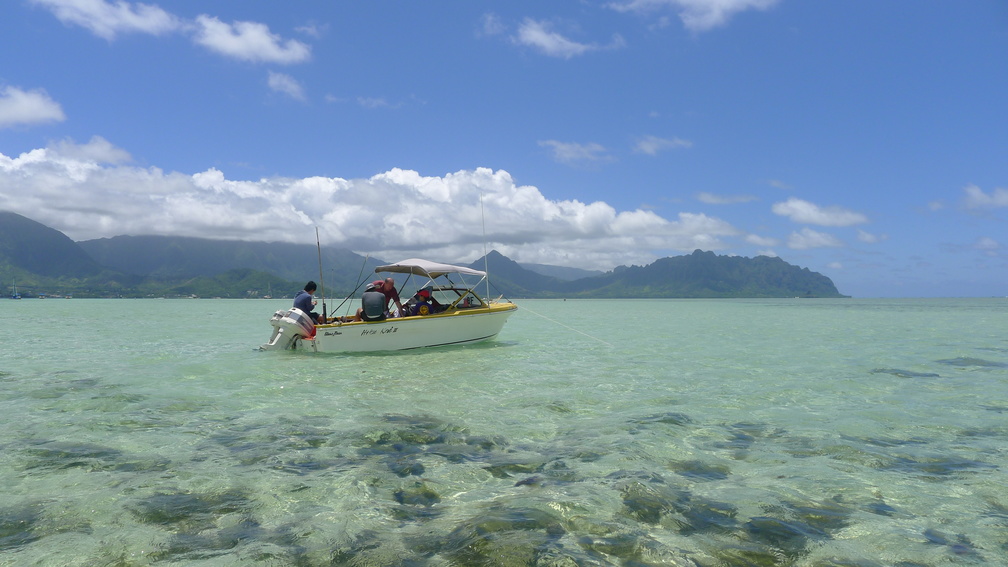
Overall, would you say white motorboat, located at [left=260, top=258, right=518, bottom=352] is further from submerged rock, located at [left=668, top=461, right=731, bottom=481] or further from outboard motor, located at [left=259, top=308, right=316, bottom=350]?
submerged rock, located at [left=668, top=461, right=731, bottom=481]

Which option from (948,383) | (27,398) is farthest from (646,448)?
(27,398)

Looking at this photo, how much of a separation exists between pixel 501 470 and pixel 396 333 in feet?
47.4

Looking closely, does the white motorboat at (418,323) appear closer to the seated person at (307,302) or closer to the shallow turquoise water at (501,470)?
the seated person at (307,302)

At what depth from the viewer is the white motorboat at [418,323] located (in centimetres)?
2002

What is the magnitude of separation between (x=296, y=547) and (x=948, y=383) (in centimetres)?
1693

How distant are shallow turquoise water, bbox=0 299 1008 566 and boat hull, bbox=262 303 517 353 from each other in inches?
171

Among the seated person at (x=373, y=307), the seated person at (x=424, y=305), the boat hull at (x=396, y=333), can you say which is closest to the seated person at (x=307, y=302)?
the boat hull at (x=396, y=333)

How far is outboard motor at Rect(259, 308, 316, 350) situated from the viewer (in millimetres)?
19875

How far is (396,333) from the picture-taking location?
68.5 ft

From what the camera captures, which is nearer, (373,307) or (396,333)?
(373,307)

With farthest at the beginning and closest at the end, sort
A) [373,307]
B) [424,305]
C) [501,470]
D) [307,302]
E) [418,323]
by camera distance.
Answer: [424,305]
[418,323]
[307,302]
[373,307]
[501,470]

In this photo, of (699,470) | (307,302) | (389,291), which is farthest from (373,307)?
(699,470)

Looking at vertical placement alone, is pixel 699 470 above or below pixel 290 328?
below

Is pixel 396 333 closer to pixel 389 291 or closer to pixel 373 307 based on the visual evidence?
pixel 373 307
